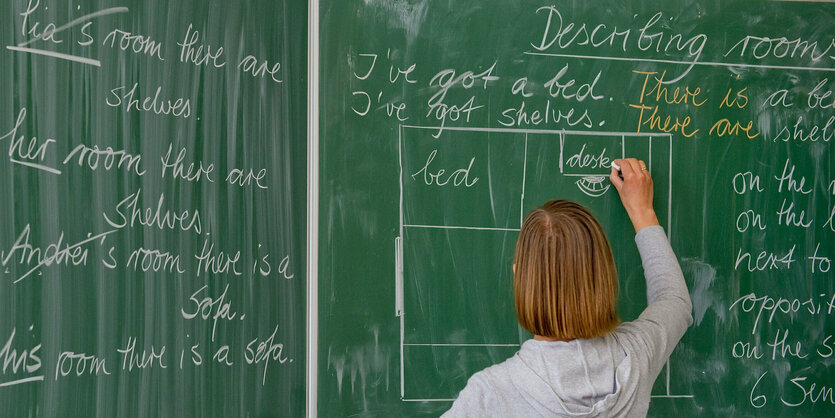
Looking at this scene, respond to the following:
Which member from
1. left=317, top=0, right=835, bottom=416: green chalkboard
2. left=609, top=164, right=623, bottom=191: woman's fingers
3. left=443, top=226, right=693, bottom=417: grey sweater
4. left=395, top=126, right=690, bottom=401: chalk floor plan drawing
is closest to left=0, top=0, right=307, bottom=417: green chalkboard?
left=317, top=0, right=835, bottom=416: green chalkboard

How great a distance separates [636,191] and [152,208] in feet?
4.66

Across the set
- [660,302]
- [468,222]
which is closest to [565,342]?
[660,302]

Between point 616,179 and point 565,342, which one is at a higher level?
point 616,179

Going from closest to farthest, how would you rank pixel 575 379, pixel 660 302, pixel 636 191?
pixel 575 379, pixel 660 302, pixel 636 191

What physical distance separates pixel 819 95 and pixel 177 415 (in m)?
2.19

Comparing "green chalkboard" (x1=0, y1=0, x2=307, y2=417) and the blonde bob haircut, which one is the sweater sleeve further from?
"green chalkboard" (x1=0, y1=0, x2=307, y2=417)

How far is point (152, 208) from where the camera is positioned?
5.99ft

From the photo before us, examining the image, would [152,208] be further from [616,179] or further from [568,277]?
[616,179]

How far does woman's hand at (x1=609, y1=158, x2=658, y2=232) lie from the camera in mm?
1874

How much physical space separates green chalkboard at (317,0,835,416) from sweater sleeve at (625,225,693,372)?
11cm

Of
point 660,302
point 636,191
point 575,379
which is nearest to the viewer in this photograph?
point 575,379

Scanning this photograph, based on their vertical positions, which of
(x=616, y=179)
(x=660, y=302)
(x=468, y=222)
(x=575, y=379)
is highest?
(x=616, y=179)

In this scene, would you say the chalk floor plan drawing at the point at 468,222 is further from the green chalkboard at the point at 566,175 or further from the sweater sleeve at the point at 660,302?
the sweater sleeve at the point at 660,302

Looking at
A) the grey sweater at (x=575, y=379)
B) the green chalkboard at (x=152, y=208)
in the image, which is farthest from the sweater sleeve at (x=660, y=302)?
the green chalkboard at (x=152, y=208)
